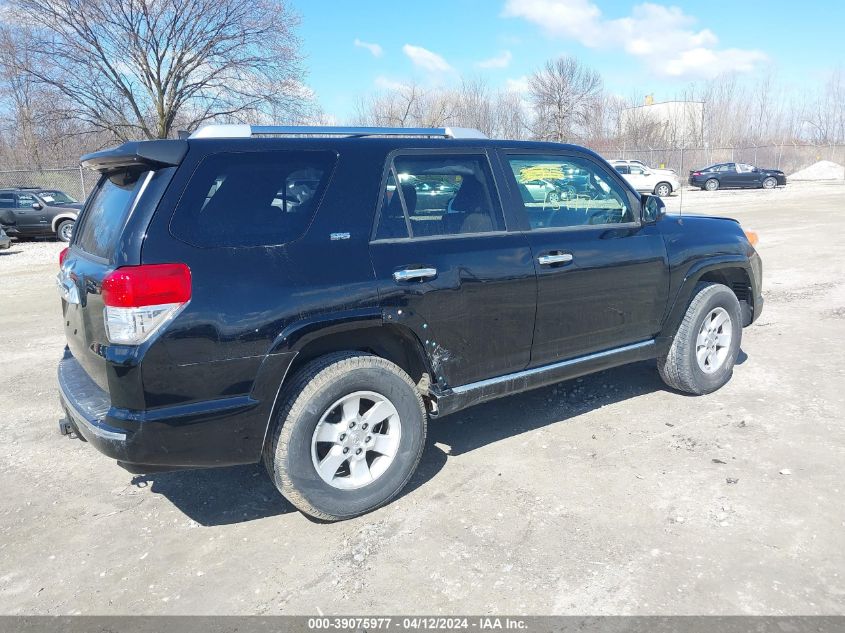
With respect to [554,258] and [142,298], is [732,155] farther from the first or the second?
[142,298]

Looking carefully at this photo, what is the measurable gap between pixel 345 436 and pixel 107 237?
5.02 ft

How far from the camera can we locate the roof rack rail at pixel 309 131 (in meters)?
3.26

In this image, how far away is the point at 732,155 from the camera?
163ft

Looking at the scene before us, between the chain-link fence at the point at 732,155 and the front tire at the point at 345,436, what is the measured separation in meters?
40.5

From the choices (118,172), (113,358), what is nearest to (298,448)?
(113,358)

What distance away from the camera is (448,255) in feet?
11.7

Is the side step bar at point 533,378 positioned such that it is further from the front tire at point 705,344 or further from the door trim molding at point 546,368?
the front tire at point 705,344

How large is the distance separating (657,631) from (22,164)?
1609 inches

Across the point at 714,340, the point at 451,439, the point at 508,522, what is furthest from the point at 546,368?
the point at 714,340

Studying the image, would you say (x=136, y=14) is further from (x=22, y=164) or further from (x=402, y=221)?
(x=402, y=221)

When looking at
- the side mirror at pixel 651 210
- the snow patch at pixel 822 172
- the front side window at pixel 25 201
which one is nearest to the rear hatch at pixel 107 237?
the side mirror at pixel 651 210

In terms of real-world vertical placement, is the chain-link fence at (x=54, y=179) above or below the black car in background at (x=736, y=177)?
above

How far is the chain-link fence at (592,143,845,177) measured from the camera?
43594mm

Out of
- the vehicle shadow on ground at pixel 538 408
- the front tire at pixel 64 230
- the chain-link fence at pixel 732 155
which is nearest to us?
the vehicle shadow on ground at pixel 538 408
